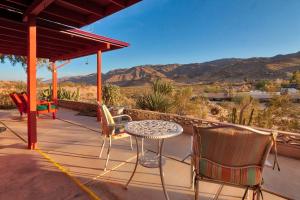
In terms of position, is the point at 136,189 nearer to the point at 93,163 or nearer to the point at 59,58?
the point at 93,163

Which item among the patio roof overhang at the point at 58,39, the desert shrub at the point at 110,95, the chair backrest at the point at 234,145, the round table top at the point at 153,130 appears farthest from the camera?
the desert shrub at the point at 110,95

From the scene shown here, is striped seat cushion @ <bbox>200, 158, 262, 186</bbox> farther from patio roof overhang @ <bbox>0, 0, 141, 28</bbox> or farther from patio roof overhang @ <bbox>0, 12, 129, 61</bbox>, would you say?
patio roof overhang @ <bbox>0, 12, 129, 61</bbox>

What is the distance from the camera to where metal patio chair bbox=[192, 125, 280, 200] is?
1.47 meters

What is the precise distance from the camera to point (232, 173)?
1.59 meters

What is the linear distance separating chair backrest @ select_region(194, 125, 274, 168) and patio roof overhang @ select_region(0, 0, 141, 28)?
2.79m

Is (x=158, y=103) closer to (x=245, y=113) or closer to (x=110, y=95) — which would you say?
(x=245, y=113)

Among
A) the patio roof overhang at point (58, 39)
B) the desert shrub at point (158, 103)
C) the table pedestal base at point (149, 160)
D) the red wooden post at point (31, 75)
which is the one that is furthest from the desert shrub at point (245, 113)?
the red wooden post at point (31, 75)

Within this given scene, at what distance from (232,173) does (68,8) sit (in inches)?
165

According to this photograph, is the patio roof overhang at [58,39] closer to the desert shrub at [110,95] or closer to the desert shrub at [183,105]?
the desert shrub at [110,95]

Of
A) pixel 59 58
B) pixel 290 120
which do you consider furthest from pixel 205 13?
pixel 290 120

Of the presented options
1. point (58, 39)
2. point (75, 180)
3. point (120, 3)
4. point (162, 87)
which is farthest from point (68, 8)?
point (162, 87)

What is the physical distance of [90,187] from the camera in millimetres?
2395

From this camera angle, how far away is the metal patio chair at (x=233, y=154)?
1.47 metres

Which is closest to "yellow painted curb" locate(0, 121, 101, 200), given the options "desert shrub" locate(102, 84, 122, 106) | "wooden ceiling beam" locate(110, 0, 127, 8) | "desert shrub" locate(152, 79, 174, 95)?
"wooden ceiling beam" locate(110, 0, 127, 8)
